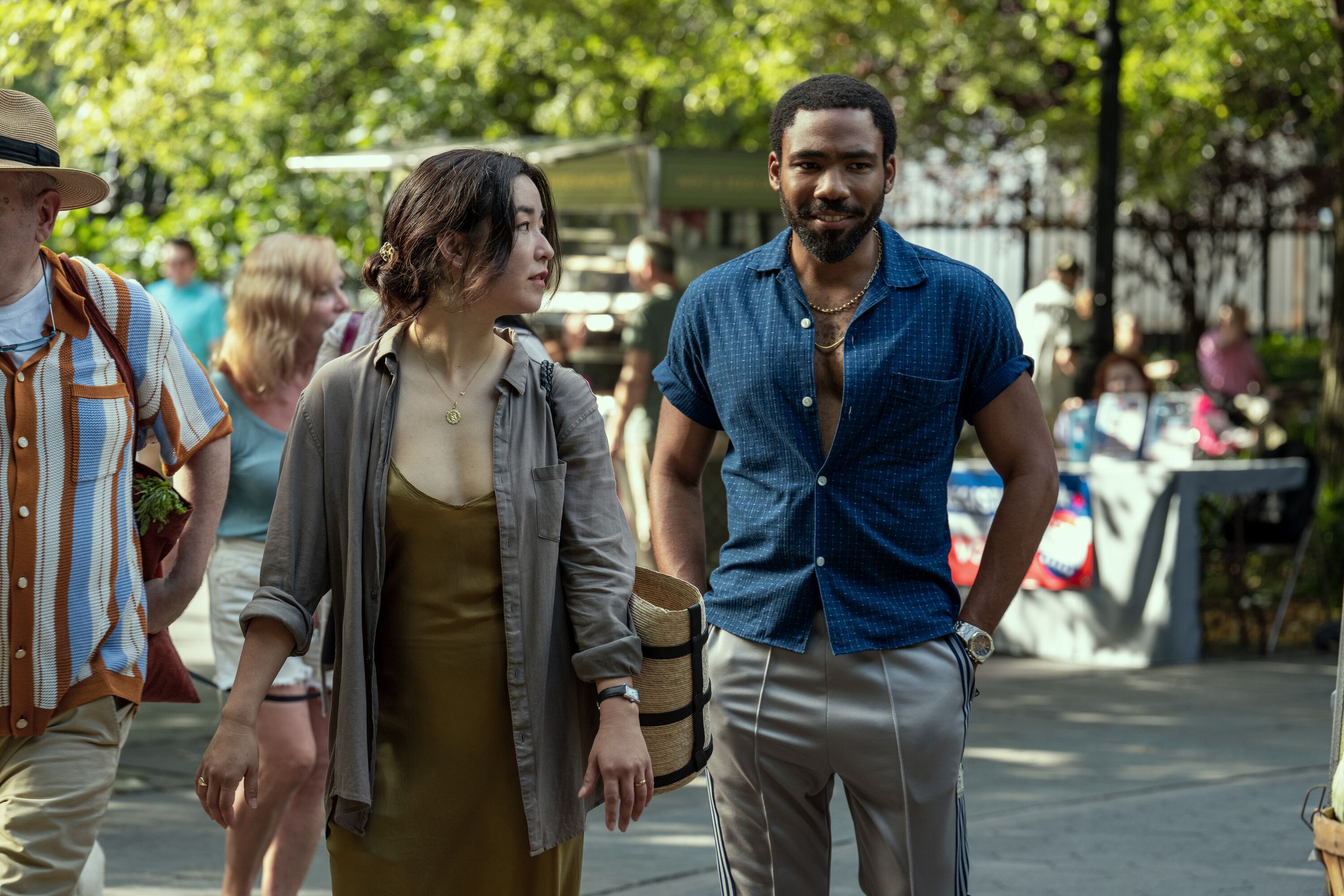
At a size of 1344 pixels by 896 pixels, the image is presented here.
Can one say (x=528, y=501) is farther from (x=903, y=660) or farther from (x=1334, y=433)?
(x=1334, y=433)

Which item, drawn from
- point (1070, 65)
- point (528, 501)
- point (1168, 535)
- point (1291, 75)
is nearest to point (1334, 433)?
point (1168, 535)

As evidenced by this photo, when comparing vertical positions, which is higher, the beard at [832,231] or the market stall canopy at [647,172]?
the market stall canopy at [647,172]

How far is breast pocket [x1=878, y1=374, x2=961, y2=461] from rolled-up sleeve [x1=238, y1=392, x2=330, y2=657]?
3.32ft

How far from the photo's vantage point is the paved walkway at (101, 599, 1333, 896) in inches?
211

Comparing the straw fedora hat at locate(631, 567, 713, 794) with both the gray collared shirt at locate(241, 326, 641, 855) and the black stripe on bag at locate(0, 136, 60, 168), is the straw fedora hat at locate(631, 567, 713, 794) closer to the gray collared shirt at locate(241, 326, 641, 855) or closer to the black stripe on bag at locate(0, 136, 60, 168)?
the gray collared shirt at locate(241, 326, 641, 855)

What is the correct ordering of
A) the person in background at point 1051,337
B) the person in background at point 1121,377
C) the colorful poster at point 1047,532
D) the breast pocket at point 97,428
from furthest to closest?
the person in background at point 1051,337, the person in background at point 1121,377, the colorful poster at point 1047,532, the breast pocket at point 97,428

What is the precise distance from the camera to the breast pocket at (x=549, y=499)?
9.29ft

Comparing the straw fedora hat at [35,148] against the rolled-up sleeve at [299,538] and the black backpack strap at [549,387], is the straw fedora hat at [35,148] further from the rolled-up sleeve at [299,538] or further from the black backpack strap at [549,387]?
the black backpack strap at [549,387]

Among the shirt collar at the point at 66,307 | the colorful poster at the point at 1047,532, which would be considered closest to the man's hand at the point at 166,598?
the shirt collar at the point at 66,307

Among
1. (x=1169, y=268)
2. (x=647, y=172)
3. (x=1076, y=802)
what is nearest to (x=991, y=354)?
(x=1076, y=802)

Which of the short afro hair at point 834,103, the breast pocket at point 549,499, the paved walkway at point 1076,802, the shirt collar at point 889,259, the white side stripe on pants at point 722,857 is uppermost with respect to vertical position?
the short afro hair at point 834,103

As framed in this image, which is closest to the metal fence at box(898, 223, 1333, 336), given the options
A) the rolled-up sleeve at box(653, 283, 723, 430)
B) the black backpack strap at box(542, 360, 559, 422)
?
the rolled-up sleeve at box(653, 283, 723, 430)

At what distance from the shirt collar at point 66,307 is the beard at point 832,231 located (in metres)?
1.31

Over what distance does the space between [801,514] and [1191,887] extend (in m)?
2.76
